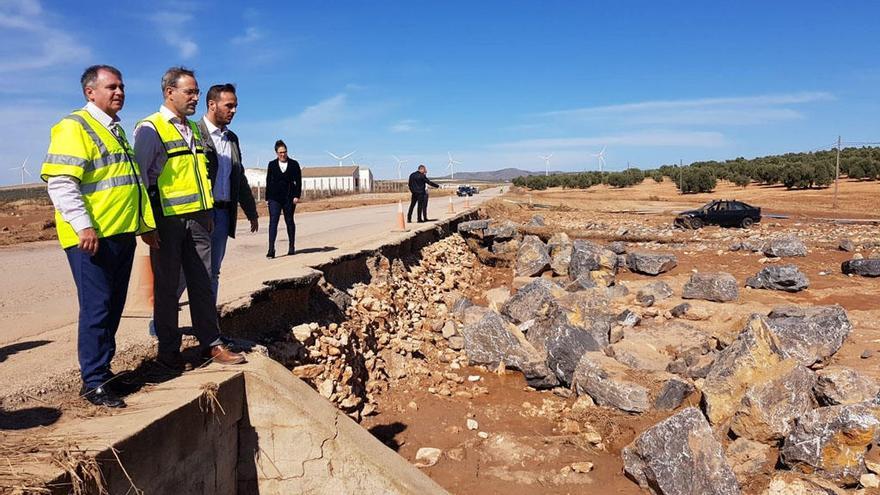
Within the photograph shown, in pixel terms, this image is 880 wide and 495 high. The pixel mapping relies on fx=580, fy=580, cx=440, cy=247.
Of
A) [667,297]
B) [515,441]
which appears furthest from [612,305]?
[515,441]

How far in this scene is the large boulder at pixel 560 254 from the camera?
13.1m

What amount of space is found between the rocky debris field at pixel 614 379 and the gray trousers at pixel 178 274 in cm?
143

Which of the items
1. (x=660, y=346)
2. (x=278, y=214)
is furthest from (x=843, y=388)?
(x=278, y=214)

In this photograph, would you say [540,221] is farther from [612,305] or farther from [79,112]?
[79,112]

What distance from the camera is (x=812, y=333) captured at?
283 inches

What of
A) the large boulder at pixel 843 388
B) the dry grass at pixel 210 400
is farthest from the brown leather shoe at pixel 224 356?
the large boulder at pixel 843 388

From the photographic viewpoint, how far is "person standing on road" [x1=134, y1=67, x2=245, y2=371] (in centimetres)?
361

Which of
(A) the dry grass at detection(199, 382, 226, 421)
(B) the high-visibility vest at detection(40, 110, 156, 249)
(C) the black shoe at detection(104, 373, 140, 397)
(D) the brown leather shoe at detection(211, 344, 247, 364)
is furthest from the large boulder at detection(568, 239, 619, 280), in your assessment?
Answer: (B) the high-visibility vest at detection(40, 110, 156, 249)

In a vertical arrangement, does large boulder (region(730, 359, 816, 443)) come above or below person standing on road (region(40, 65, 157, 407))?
below

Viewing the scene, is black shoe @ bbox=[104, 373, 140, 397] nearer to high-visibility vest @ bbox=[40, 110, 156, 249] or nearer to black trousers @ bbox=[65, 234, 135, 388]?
black trousers @ bbox=[65, 234, 135, 388]

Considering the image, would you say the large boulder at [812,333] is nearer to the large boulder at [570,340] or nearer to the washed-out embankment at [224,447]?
the large boulder at [570,340]

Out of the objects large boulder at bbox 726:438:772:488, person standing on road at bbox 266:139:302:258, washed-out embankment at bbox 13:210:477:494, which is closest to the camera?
washed-out embankment at bbox 13:210:477:494

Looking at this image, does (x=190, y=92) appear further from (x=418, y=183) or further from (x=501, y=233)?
(x=501, y=233)

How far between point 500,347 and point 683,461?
3.13 meters
